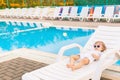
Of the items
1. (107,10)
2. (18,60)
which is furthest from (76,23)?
(18,60)

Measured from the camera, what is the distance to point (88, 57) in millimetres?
3521

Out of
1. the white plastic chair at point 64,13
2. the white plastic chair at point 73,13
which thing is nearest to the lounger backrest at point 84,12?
the white plastic chair at point 73,13

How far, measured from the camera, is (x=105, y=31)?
4.11 m

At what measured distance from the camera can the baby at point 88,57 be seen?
10.9 feet

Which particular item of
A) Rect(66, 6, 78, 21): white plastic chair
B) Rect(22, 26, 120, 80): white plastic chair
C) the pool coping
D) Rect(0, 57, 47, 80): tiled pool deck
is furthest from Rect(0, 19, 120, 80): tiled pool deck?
Rect(66, 6, 78, 21): white plastic chair

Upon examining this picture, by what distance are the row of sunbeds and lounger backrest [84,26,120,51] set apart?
6.81m

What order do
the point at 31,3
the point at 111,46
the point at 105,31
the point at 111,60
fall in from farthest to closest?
the point at 31,3 → the point at 105,31 → the point at 111,46 → the point at 111,60

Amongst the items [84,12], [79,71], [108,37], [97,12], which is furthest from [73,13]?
[79,71]

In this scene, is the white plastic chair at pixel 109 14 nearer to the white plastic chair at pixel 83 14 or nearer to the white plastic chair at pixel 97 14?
the white plastic chair at pixel 97 14

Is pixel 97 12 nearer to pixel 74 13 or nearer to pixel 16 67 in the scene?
pixel 74 13

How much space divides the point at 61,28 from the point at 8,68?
747cm

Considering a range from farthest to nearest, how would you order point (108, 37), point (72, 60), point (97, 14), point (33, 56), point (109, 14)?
point (97, 14) → point (109, 14) → point (33, 56) → point (108, 37) → point (72, 60)

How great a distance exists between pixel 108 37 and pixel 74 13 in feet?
29.0

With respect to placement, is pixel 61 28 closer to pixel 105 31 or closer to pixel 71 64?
pixel 105 31
